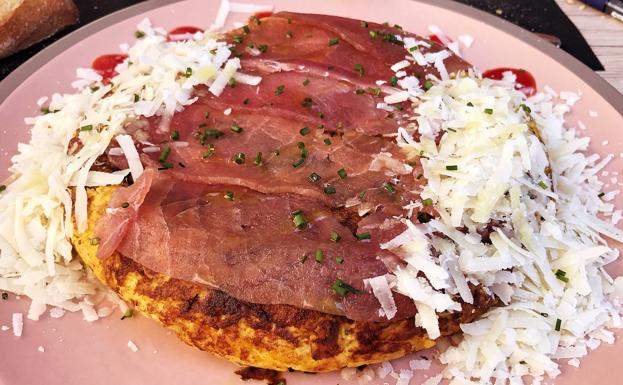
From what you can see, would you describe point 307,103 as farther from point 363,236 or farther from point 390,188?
point 363,236

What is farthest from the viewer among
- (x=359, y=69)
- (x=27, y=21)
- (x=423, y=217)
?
(x=27, y=21)

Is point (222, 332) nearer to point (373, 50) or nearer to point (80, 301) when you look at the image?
point (80, 301)

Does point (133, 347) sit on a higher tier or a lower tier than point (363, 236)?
lower

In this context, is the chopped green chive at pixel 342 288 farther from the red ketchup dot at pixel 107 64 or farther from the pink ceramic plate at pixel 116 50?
the red ketchup dot at pixel 107 64

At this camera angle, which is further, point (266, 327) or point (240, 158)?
point (240, 158)

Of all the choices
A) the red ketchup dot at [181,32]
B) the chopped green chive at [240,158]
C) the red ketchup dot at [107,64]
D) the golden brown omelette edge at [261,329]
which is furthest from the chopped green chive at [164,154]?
the red ketchup dot at [181,32]

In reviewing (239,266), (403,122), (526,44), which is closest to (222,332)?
(239,266)

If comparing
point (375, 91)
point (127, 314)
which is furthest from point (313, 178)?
point (127, 314)

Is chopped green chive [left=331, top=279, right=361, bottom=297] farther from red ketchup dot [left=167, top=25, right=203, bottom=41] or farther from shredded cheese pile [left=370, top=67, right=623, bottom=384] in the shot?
red ketchup dot [left=167, top=25, right=203, bottom=41]
